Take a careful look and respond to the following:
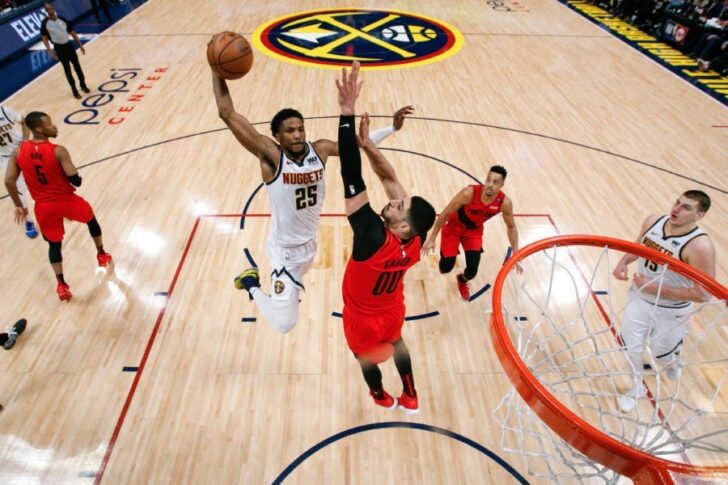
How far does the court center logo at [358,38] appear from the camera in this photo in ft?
34.4

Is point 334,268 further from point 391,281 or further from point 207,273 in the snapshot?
point 391,281

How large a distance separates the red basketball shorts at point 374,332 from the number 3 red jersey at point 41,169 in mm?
3100

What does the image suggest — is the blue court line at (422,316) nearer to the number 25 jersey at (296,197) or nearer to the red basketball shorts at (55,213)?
the number 25 jersey at (296,197)

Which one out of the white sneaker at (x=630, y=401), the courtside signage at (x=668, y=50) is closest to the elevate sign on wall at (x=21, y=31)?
the white sneaker at (x=630, y=401)

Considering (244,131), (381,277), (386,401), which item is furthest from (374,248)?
(386,401)

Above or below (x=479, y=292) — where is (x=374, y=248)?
above

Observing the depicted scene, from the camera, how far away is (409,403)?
11.5 ft

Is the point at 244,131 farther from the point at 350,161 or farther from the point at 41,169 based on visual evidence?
the point at 41,169

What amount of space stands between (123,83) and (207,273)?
6408 mm

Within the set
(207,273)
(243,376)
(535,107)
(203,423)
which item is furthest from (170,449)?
(535,107)

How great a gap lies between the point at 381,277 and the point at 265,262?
2.52 meters

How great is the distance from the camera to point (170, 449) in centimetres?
338

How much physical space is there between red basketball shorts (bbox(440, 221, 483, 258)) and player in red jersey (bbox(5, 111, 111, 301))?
3.47 metres

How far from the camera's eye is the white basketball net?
125 inches
